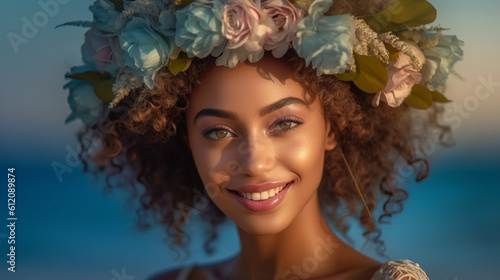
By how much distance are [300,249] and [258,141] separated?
56cm

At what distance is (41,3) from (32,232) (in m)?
1.49

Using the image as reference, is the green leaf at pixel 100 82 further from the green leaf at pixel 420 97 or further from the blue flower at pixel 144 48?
the green leaf at pixel 420 97

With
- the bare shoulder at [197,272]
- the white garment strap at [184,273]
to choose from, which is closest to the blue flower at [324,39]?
the bare shoulder at [197,272]

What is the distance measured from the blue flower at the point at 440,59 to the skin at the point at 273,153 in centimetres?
49

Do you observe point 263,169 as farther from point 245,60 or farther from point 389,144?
point 389,144

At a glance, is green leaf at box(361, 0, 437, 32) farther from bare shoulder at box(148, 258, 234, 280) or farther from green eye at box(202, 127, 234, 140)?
bare shoulder at box(148, 258, 234, 280)

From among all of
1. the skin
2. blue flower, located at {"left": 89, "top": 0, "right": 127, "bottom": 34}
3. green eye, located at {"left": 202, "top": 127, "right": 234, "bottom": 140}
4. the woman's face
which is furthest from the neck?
blue flower, located at {"left": 89, "top": 0, "right": 127, "bottom": 34}

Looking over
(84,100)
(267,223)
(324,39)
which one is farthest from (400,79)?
(84,100)

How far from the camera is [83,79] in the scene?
2916 mm

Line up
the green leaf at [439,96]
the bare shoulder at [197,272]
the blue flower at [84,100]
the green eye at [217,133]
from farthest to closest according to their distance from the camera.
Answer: the bare shoulder at [197,272] < the blue flower at [84,100] < the green leaf at [439,96] < the green eye at [217,133]

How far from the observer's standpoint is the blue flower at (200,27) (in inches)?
91.3

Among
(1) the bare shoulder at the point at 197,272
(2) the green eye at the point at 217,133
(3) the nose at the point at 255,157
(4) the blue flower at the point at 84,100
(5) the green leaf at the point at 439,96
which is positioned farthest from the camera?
(1) the bare shoulder at the point at 197,272

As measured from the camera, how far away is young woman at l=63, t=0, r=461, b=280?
7.70ft

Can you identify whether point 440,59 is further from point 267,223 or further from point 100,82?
point 100,82
